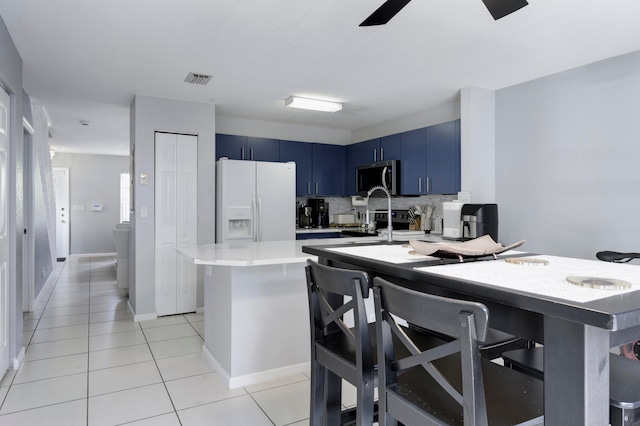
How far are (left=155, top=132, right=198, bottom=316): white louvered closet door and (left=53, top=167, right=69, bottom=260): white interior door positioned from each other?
19.0 feet

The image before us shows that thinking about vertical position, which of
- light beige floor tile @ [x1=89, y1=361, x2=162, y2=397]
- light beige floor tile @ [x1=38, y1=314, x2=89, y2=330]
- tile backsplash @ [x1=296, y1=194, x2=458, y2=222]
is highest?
tile backsplash @ [x1=296, y1=194, x2=458, y2=222]

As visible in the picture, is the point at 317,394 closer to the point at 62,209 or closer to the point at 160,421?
the point at 160,421

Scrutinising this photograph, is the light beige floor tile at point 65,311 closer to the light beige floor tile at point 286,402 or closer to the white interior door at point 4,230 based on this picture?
the white interior door at point 4,230

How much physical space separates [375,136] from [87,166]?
6.86 metres

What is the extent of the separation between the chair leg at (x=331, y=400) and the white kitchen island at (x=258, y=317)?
38.2 inches

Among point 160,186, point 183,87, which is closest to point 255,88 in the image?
point 183,87

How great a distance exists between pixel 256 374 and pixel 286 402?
14.1 inches

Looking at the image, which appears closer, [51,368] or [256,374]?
[256,374]

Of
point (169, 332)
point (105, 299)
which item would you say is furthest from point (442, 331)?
point (105, 299)

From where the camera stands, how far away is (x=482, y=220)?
12.2ft

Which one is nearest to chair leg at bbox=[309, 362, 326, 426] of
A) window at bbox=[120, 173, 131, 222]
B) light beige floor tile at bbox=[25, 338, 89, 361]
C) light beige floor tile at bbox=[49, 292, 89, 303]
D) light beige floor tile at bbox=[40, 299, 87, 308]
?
light beige floor tile at bbox=[25, 338, 89, 361]

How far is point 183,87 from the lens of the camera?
386cm

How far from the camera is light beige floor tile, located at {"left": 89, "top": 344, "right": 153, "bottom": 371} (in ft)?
9.69

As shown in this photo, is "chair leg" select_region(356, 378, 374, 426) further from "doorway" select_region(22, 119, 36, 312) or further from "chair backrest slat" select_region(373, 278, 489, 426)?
"doorway" select_region(22, 119, 36, 312)
